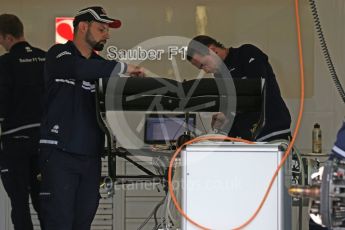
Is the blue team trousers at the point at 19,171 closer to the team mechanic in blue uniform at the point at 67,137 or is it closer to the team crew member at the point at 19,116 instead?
the team crew member at the point at 19,116

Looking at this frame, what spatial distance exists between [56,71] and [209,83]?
112cm

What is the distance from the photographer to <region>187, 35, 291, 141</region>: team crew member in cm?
417

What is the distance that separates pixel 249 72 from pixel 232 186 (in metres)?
1.42

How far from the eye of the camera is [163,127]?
198 inches

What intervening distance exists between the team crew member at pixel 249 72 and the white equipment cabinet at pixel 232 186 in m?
1.26

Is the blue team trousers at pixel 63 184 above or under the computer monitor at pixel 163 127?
under

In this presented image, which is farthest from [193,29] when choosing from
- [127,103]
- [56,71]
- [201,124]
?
[127,103]

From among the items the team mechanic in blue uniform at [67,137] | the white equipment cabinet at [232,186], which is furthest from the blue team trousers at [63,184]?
the white equipment cabinet at [232,186]

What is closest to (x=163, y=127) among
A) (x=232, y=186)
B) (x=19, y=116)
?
(x=19, y=116)

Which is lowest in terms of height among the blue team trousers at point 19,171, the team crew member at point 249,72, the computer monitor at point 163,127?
the blue team trousers at point 19,171

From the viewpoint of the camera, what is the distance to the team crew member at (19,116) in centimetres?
503

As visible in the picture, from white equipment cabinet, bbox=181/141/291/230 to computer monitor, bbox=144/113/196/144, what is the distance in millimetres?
1697

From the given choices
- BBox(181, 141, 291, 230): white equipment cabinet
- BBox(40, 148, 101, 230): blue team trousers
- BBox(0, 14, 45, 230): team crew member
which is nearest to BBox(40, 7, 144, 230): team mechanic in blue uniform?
BBox(40, 148, 101, 230): blue team trousers

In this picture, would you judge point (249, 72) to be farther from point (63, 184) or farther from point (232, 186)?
point (232, 186)
